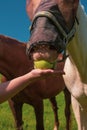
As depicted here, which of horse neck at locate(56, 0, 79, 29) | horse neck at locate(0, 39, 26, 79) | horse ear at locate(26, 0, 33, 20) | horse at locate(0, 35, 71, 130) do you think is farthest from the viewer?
horse neck at locate(0, 39, 26, 79)

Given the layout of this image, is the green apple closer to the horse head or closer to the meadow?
the horse head

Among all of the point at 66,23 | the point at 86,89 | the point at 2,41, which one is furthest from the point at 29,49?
the point at 2,41

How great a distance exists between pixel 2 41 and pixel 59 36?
118 inches

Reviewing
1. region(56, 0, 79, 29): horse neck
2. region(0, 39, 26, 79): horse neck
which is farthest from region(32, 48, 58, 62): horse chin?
region(0, 39, 26, 79): horse neck

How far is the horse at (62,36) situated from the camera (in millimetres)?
3057

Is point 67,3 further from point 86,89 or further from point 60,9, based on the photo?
point 86,89

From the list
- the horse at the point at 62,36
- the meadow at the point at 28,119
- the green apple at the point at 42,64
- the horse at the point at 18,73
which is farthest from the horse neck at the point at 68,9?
→ the meadow at the point at 28,119

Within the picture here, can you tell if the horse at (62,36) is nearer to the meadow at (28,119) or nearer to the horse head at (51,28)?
the horse head at (51,28)

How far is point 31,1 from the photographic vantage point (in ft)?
11.9

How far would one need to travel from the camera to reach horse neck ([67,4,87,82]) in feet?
13.0

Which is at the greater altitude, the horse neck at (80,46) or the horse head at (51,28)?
the horse head at (51,28)

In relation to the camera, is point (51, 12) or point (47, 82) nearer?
point (51, 12)

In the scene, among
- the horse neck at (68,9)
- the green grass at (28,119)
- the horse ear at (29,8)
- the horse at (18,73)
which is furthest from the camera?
the green grass at (28,119)

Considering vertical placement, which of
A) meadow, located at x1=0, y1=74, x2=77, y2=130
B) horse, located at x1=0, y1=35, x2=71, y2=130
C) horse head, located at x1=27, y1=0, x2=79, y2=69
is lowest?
meadow, located at x1=0, y1=74, x2=77, y2=130
